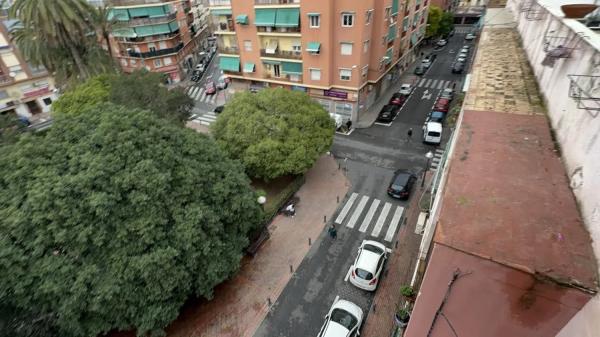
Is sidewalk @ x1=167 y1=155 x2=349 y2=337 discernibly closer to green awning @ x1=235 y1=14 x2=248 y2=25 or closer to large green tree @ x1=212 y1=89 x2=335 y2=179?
large green tree @ x1=212 y1=89 x2=335 y2=179

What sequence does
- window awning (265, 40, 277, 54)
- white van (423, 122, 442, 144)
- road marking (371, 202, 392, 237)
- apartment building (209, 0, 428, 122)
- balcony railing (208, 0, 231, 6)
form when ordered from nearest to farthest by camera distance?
road marking (371, 202, 392, 237), white van (423, 122, 442, 144), apartment building (209, 0, 428, 122), window awning (265, 40, 277, 54), balcony railing (208, 0, 231, 6)

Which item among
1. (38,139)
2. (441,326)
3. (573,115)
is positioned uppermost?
(573,115)

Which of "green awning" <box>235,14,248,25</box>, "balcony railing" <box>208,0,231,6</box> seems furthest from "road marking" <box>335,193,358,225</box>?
"balcony railing" <box>208,0,231,6</box>

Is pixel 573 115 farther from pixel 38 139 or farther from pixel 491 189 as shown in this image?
pixel 38 139

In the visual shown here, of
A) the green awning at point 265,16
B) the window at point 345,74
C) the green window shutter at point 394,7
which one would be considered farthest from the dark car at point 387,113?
the green awning at point 265,16

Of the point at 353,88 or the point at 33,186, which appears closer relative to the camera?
the point at 33,186

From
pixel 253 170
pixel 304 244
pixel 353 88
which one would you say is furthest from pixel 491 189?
pixel 353 88
